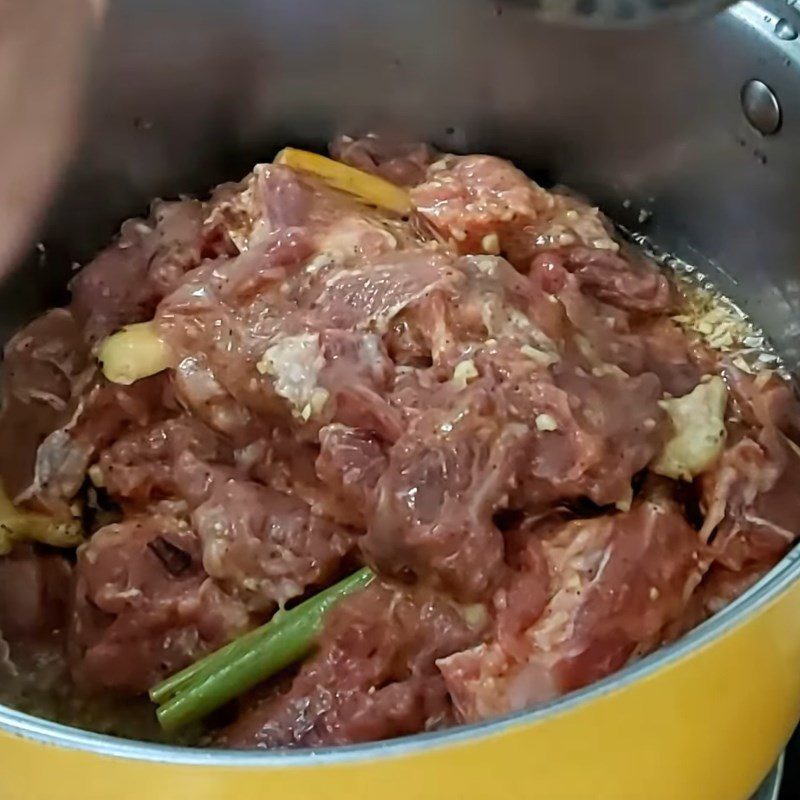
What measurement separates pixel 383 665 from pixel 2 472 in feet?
1.80

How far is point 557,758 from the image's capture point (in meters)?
0.91

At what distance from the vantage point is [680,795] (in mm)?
1047

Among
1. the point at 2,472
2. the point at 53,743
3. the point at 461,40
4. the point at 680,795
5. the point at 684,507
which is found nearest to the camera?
the point at 53,743

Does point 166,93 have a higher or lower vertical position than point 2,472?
higher

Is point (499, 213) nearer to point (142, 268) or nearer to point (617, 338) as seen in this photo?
point (617, 338)

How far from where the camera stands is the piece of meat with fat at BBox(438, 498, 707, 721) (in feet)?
3.69

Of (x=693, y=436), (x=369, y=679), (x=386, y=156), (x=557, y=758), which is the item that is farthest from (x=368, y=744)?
(x=386, y=156)

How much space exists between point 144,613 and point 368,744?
0.49m

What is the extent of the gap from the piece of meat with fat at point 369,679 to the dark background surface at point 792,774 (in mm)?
470

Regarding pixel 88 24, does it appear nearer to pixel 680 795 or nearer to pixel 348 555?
pixel 348 555

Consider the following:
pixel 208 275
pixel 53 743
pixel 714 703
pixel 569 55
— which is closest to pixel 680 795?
pixel 714 703

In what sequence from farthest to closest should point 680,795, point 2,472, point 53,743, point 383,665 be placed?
point 2,472
point 383,665
point 680,795
point 53,743

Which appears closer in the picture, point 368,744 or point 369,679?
point 368,744

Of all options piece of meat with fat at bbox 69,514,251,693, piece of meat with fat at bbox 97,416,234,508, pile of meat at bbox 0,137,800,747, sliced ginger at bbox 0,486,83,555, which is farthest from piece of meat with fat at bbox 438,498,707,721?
sliced ginger at bbox 0,486,83,555
